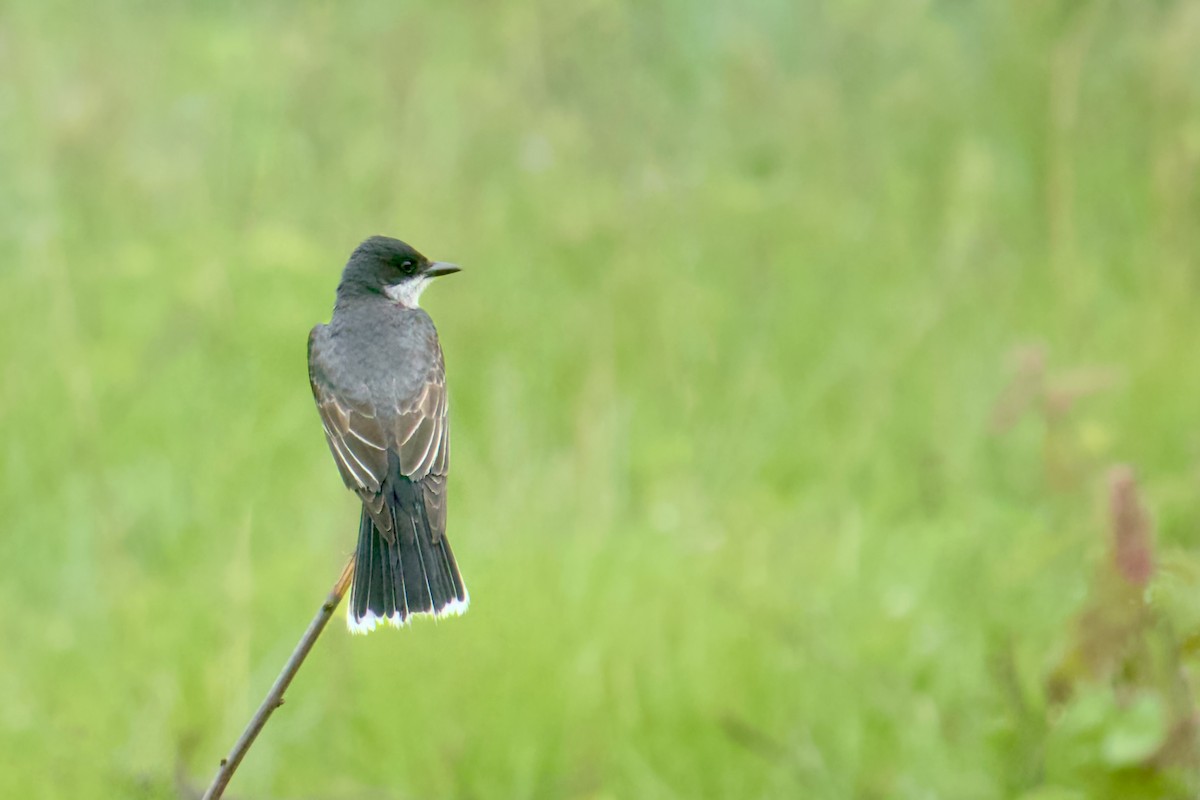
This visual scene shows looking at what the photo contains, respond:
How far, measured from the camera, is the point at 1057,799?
2859 mm

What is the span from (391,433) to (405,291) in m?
0.52

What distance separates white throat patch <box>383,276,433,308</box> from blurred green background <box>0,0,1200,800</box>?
62 centimetres

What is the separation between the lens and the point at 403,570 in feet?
8.47

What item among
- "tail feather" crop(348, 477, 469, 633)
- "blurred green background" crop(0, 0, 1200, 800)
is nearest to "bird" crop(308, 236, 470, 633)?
"tail feather" crop(348, 477, 469, 633)

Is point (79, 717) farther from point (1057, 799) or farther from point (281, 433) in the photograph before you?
point (1057, 799)

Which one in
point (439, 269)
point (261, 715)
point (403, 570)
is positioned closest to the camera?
point (261, 715)

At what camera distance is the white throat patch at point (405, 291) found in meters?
3.36

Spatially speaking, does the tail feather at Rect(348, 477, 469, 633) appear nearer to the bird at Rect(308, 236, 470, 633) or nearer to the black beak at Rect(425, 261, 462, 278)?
the bird at Rect(308, 236, 470, 633)

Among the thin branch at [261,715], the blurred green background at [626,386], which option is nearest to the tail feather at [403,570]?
the thin branch at [261,715]

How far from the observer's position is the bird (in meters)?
2.59

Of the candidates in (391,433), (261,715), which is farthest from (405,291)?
(261,715)

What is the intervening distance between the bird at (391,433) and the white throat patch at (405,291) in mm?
26

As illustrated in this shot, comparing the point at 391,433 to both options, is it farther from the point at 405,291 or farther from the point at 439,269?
the point at 405,291

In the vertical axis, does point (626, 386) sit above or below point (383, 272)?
above
